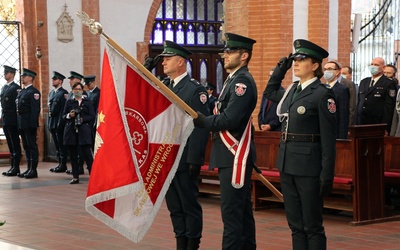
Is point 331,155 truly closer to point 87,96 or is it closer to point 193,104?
point 193,104

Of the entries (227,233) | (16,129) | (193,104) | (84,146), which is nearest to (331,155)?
(227,233)

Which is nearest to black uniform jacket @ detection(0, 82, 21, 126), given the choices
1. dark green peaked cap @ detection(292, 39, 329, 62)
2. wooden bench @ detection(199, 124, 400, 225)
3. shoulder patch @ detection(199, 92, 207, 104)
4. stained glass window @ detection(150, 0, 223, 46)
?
wooden bench @ detection(199, 124, 400, 225)

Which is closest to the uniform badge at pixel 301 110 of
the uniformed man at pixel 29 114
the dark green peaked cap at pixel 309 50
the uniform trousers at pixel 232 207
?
the dark green peaked cap at pixel 309 50

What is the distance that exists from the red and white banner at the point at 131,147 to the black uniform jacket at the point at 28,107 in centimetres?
839

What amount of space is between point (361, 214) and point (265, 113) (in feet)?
10.5

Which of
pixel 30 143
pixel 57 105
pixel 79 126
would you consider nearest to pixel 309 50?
pixel 79 126

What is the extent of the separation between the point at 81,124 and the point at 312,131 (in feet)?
27.4

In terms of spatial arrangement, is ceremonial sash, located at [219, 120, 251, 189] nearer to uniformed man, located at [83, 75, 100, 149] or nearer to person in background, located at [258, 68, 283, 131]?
person in background, located at [258, 68, 283, 131]

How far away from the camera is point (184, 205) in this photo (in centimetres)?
705

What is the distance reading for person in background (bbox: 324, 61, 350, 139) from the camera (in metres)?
10.4

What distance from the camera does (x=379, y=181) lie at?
377 inches

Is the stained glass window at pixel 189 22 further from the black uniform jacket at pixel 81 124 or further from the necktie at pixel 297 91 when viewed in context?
the necktie at pixel 297 91

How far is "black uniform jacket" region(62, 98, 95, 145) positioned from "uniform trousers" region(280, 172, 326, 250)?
8173mm

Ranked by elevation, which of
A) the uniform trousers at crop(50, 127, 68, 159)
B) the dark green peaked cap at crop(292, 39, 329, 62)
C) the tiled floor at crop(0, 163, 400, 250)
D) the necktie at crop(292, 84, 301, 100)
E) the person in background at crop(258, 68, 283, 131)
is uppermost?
the dark green peaked cap at crop(292, 39, 329, 62)
